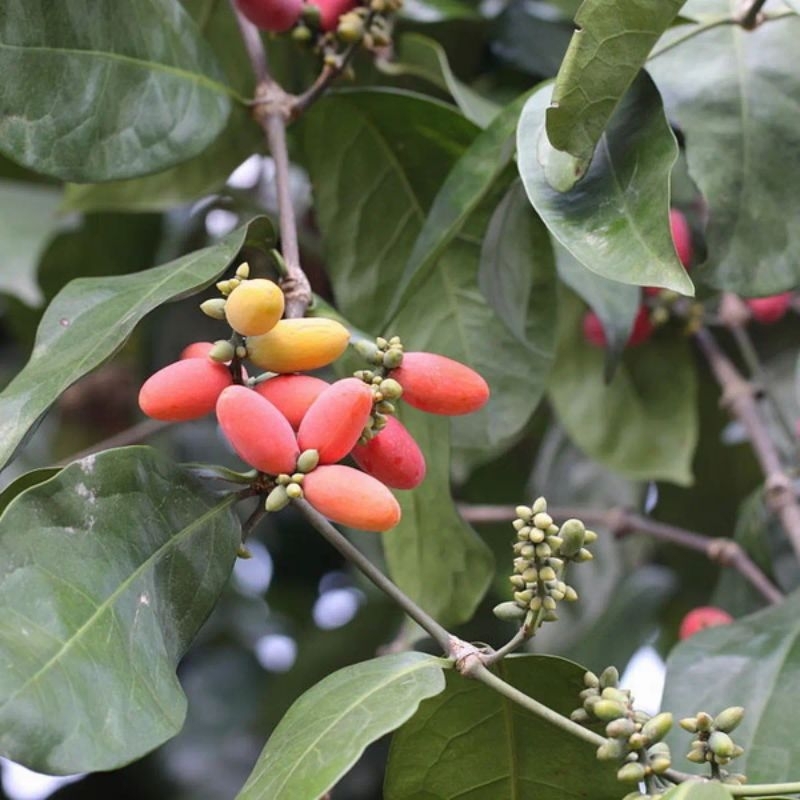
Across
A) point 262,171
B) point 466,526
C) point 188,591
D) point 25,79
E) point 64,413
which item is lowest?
point 64,413

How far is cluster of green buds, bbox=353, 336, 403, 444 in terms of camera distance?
60 cm

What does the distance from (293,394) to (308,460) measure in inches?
1.6

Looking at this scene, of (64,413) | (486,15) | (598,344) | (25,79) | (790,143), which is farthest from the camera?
(64,413)

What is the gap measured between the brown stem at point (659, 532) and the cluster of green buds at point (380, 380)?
463 millimetres

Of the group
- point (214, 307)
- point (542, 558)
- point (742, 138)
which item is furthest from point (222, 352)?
point (742, 138)

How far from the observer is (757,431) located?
1.14 meters

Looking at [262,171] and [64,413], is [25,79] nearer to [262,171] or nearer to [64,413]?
[262,171]

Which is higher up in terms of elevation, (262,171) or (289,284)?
(289,284)

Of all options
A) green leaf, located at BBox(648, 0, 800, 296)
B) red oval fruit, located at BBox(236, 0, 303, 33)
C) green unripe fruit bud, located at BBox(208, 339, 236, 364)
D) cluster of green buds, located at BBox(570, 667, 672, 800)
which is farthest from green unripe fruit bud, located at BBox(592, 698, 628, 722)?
red oval fruit, located at BBox(236, 0, 303, 33)

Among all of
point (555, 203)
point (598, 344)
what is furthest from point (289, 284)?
point (598, 344)

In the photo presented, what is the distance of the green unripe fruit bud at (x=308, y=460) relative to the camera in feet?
1.89

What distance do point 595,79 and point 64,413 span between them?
1.03m

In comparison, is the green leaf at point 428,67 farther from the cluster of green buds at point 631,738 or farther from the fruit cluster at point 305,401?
the cluster of green buds at point 631,738

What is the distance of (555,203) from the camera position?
640 millimetres
